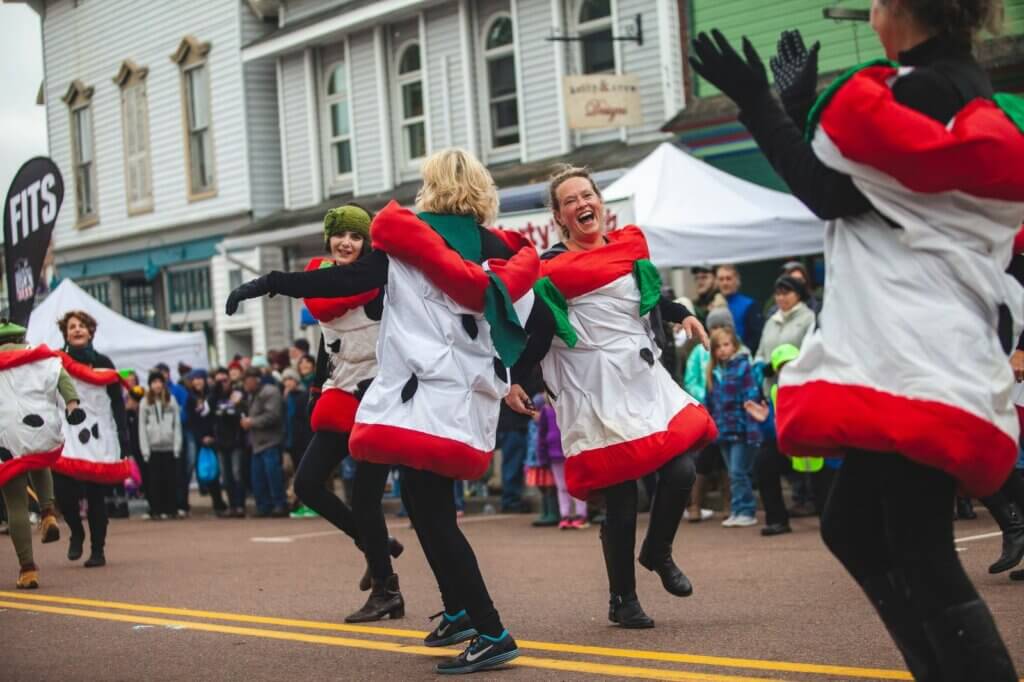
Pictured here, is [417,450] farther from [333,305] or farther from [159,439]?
[159,439]

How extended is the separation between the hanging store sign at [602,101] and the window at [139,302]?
52.3 feet

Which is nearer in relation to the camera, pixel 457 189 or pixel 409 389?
pixel 409 389

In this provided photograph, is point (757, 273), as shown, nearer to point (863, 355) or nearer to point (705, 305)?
point (705, 305)

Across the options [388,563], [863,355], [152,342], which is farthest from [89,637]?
[152,342]

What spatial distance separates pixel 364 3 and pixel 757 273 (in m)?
9.19

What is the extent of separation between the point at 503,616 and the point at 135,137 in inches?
1083

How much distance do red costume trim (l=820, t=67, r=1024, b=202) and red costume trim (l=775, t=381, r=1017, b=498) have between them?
0.52 meters

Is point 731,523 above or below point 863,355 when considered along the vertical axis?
below

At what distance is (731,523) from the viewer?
42.6 feet

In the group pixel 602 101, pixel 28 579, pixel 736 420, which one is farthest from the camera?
pixel 602 101

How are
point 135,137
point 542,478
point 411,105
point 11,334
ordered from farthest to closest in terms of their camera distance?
point 135,137, point 411,105, point 542,478, point 11,334

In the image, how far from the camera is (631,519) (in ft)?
22.7

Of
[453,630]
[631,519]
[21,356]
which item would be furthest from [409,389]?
[21,356]

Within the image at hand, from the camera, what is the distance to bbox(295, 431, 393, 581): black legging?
752 centimetres
